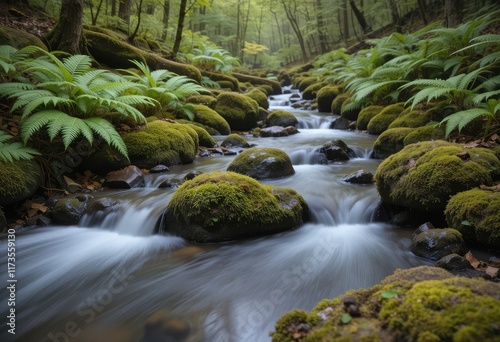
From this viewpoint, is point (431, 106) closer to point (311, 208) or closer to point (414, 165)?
point (414, 165)

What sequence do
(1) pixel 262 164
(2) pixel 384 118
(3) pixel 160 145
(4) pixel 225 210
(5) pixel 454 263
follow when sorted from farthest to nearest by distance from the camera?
1. (2) pixel 384 118
2. (3) pixel 160 145
3. (1) pixel 262 164
4. (4) pixel 225 210
5. (5) pixel 454 263

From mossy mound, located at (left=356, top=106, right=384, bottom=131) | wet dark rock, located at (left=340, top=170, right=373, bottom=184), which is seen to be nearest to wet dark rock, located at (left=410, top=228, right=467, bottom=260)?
wet dark rock, located at (left=340, top=170, right=373, bottom=184)

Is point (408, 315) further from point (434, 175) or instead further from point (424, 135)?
point (424, 135)

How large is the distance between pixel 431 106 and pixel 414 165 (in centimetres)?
441

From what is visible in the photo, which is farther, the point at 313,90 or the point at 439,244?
the point at 313,90

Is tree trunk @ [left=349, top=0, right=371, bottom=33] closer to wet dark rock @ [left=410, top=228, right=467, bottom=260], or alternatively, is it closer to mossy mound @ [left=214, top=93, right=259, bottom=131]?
mossy mound @ [left=214, top=93, right=259, bottom=131]

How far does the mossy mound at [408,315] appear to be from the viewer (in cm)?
127

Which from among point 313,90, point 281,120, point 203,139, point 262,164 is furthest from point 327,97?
point 262,164

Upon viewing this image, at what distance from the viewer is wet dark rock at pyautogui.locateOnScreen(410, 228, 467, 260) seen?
2.94m

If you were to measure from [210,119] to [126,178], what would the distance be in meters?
4.47

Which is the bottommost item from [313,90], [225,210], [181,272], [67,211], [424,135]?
[181,272]

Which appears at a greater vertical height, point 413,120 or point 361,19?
point 361,19

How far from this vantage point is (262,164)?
5.71 meters

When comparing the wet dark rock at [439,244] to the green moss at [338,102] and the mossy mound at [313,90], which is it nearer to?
the green moss at [338,102]
